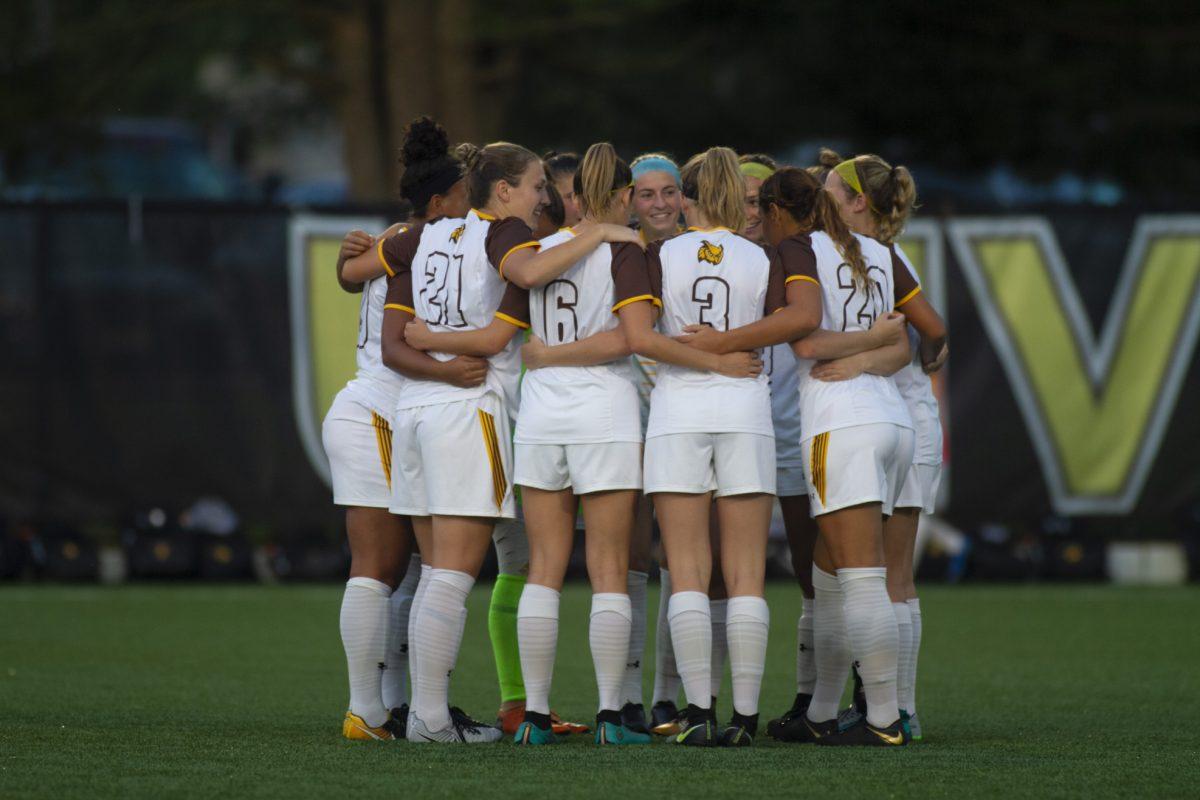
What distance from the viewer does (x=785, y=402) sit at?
6820 mm

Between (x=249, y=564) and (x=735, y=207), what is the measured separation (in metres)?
7.37

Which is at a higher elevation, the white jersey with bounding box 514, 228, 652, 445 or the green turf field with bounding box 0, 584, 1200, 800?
the white jersey with bounding box 514, 228, 652, 445

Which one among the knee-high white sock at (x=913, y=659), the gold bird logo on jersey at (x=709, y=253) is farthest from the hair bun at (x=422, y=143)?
the knee-high white sock at (x=913, y=659)

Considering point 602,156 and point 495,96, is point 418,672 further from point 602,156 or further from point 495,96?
point 495,96

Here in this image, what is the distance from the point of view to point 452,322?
245 inches

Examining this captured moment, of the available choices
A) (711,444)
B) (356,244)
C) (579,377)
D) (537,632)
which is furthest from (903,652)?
(356,244)

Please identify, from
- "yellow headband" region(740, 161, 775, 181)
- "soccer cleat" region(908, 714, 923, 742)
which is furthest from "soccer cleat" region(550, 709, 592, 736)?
"yellow headband" region(740, 161, 775, 181)

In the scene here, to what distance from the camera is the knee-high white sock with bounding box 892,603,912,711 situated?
6400mm

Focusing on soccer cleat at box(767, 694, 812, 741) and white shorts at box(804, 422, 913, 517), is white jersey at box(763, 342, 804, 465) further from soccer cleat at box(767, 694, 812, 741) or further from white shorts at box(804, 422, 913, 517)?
soccer cleat at box(767, 694, 812, 741)

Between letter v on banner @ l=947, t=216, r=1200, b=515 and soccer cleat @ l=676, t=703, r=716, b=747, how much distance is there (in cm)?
713

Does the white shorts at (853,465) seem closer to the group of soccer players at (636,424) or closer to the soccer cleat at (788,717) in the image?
the group of soccer players at (636,424)

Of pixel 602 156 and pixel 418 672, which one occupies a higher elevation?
pixel 602 156

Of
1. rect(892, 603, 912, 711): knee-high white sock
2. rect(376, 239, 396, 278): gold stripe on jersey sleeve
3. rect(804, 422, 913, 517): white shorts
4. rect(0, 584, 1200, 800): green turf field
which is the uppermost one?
rect(376, 239, 396, 278): gold stripe on jersey sleeve

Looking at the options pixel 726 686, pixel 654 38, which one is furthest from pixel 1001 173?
pixel 726 686
